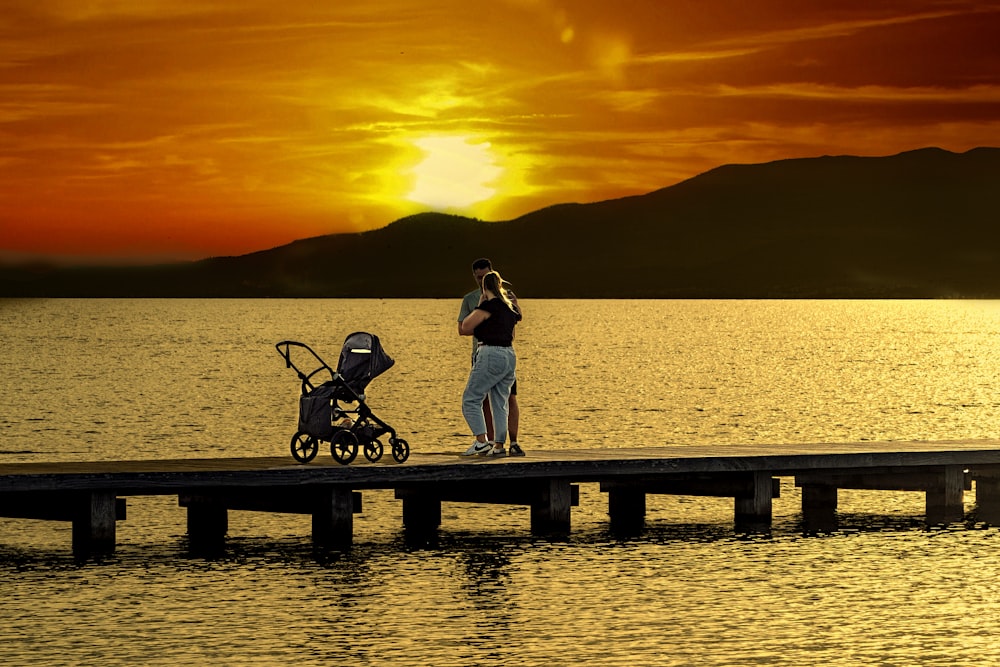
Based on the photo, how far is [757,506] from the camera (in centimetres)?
2459

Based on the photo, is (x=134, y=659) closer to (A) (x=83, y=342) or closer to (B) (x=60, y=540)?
(B) (x=60, y=540)

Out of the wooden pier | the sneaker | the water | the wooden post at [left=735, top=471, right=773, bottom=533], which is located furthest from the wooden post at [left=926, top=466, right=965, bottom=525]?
the sneaker

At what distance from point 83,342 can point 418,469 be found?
146m

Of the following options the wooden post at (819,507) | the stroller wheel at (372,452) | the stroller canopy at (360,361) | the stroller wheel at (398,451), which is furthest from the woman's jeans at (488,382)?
the wooden post at (819,507)

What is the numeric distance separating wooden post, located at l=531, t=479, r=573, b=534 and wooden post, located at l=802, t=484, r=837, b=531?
13.6 ft

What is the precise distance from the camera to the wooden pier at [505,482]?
21.2m

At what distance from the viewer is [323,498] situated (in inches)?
881

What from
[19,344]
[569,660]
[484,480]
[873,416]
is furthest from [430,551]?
[19,344]

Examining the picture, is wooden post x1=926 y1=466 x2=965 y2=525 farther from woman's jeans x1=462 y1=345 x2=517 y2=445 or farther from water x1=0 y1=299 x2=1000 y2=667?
woman's jeans x1=462 y1=345 x2=517 y2=445

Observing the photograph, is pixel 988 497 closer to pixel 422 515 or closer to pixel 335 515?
pixel 422 515

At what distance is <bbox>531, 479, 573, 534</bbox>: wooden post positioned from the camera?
23.4 meters

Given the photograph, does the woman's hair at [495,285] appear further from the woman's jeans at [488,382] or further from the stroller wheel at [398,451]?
the stroller wheel at [398,451]

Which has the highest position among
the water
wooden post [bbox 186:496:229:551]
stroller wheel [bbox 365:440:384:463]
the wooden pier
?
stroller wheel [bbox 365:440:384:463]

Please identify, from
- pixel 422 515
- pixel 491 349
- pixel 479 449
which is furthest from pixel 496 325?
pixel 422 515
